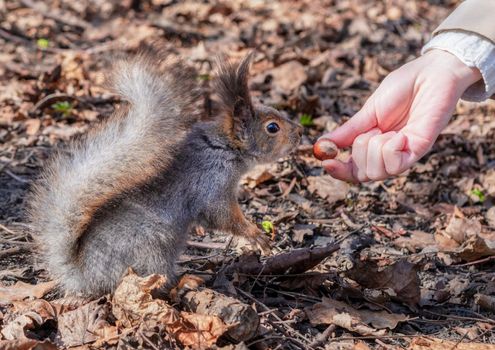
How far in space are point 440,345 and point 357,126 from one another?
100cm

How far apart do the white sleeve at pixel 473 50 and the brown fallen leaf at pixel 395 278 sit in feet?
2.77

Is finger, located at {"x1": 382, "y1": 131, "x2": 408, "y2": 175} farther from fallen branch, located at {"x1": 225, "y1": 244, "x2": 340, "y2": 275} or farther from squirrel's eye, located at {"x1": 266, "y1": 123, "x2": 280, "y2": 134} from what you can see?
squirrel's eye, located at {"x1": 266, "y1": 123, "x2": 280, "y2": 134}

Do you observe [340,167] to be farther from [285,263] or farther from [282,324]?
[282,324]

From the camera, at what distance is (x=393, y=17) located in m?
7.54

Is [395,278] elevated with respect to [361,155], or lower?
lower

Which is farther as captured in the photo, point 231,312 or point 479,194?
point 479,194

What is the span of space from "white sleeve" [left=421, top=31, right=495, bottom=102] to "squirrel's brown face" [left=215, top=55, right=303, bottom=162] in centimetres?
84

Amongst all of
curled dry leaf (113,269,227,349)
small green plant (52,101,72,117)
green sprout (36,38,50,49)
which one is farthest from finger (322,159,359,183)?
green sprout (36,38,50,49)

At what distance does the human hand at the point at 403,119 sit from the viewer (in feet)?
9.21

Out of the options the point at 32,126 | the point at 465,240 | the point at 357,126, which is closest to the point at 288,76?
the point at 32,126

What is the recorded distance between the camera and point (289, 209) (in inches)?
155

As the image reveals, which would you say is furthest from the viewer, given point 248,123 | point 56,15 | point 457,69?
point 56,15

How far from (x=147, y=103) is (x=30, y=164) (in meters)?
1.84

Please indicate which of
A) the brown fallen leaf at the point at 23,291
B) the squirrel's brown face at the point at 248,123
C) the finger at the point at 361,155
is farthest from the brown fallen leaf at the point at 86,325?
the finger at the point at 361,155
